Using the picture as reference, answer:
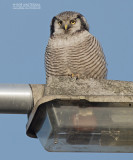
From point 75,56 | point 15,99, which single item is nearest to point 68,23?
point 75,56

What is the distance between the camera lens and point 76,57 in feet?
24.8

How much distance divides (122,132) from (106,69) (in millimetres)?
4457

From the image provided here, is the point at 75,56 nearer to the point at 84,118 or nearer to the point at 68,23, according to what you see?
the point at 68,23

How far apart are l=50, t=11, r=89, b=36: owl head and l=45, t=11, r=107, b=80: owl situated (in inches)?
1.0

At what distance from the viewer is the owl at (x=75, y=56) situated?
24.8ft

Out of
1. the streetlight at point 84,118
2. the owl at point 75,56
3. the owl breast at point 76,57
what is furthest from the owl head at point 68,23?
the streetlight at point 84,118

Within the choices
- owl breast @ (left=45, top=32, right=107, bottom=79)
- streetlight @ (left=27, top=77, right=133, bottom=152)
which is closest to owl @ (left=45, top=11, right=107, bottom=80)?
owl breast @ (left=45, top=32, right=107, bottom=79)

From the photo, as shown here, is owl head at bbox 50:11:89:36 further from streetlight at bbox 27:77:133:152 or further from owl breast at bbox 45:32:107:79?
streetlight at bbox 27:77:133:152

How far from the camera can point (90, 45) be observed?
7605 mm

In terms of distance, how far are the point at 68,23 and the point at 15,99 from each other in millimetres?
4733

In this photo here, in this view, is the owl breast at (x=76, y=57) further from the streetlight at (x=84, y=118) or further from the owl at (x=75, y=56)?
the streetlight at (x=84, y=118)

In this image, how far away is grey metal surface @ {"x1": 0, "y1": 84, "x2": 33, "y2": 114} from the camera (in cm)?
352

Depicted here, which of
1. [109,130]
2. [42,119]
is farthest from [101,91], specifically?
[42,119]

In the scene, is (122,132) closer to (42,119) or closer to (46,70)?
(42,119)
